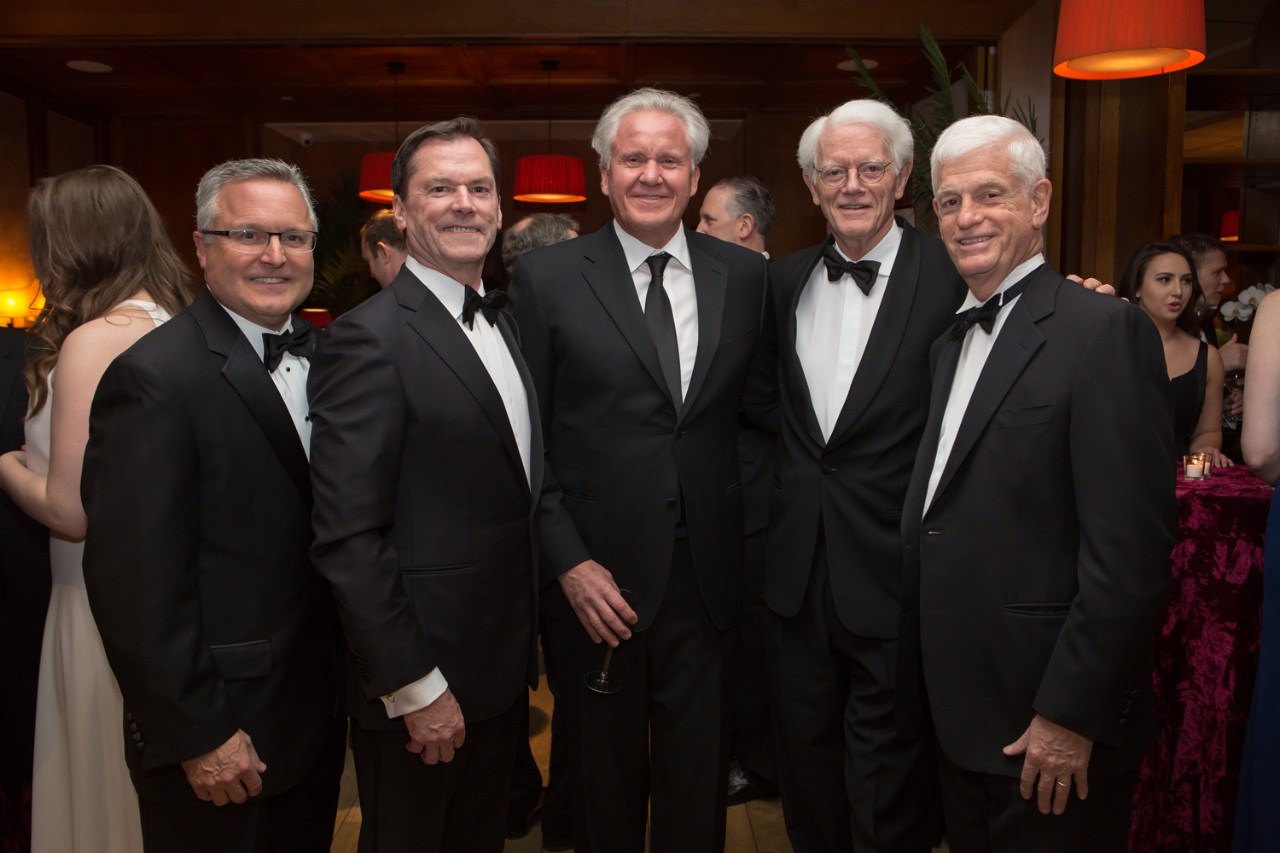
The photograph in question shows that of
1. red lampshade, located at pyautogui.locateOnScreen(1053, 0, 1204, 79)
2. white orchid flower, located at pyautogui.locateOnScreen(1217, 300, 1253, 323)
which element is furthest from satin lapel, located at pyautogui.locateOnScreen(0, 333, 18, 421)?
white orchid flower, located at pyautogui.locateOnScreen(1217, 300, 1253, 323)

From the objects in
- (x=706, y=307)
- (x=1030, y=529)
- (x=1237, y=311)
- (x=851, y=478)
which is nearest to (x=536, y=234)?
(x=706, y=307)

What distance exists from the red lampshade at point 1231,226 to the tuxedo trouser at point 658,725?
548cm

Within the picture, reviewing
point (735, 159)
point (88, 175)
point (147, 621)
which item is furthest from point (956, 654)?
point (735, 159)

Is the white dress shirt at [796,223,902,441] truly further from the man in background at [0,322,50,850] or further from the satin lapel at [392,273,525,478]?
the man in background at [0,322,50,850]

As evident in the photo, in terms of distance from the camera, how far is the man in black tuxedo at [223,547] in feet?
4.97

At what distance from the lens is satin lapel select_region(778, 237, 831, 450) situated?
7.11ft

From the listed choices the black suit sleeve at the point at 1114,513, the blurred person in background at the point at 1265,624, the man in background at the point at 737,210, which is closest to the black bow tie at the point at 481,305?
the black suit sleeve at the point at 1114,513

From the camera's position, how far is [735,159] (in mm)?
10047

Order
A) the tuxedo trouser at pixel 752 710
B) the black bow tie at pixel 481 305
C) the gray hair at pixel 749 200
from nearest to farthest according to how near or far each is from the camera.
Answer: the black bow tie at pixel 481 305, the tuxedo trouser at pixel 752 710, the gray hair at pixel 749 200

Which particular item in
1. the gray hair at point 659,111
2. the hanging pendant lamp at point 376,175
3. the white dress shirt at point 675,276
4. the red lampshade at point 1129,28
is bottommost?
the white dress shirt at point 675,276

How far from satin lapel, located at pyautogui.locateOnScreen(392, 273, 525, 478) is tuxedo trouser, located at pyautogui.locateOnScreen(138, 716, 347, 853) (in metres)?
0.68

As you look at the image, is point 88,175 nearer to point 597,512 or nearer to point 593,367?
point 593,367

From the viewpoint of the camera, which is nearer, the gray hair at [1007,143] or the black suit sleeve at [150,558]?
the black suit sleeve at [150,558]

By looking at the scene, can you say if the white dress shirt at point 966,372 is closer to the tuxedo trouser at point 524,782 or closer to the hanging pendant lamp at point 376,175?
the tuxedo trouser at point 524,782
